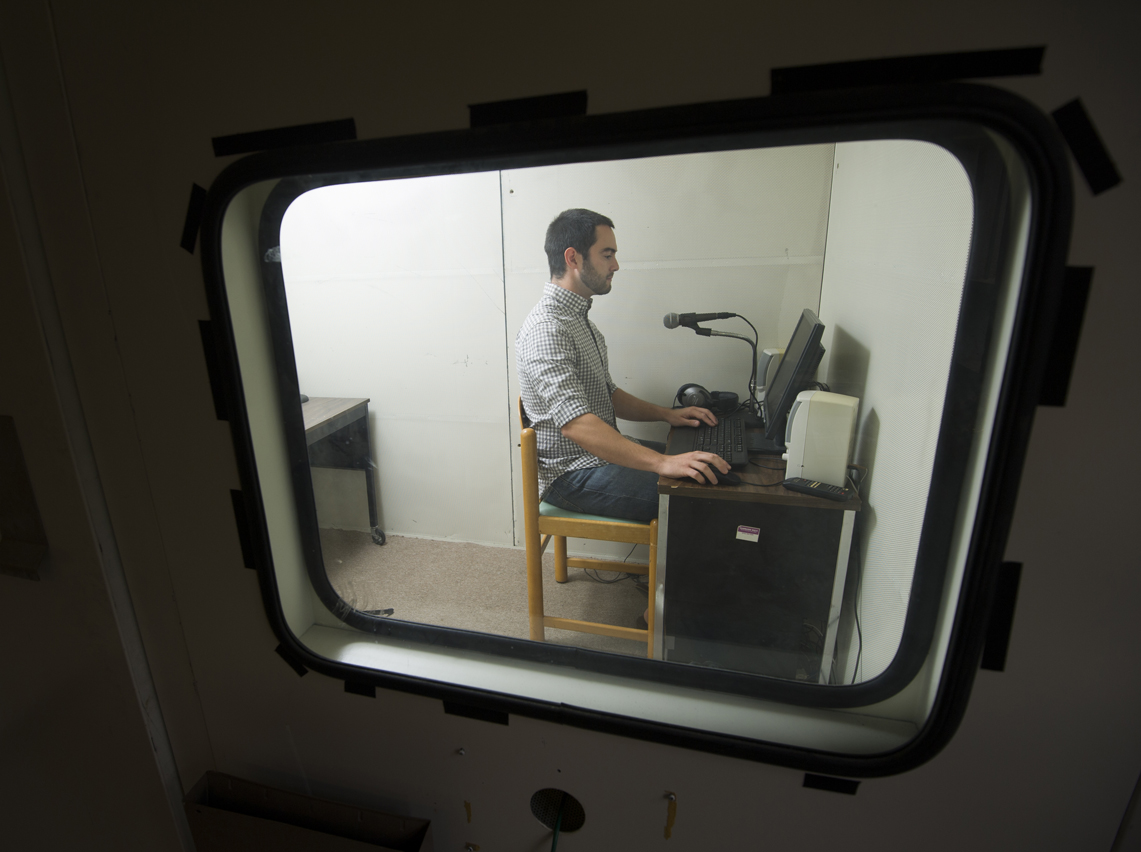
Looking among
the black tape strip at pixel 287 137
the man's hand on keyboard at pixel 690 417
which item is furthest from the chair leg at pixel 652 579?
the black tape strip at pixel 287 137

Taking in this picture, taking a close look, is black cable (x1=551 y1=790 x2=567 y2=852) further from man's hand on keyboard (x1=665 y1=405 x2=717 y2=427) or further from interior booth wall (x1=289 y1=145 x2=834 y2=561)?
man's hand on keyboard (x1=665 y1=405 x2=717 y2=427)

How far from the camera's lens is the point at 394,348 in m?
1.72

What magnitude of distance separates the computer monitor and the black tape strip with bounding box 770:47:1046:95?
2.53 feet

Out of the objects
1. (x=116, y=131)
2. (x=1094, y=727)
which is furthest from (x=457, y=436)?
(x=1094, y=727)

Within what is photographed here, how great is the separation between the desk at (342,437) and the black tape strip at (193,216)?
0.29 metres

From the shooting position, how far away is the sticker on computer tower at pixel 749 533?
1153mm

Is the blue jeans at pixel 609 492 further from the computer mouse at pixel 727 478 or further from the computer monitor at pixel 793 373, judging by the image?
the computer monitor at pixel 793 373

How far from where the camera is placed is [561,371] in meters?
1.39

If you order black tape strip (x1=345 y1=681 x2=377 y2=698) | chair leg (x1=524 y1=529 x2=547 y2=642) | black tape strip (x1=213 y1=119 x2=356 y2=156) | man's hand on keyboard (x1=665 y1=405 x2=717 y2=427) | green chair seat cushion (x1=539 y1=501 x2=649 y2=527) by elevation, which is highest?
black tape strip (x1=213 y1=119 x2=356 y2=156)

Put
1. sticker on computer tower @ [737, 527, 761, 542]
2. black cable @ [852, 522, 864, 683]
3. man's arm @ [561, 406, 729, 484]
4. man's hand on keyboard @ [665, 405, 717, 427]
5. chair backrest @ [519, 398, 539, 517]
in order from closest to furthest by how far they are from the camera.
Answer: black cable @ [852, 522, 864, 683]
sticker on computer tower @ [737, 527, 761, 542]
man's arm @ [561, 406, 729, 484]
chair backrest @ [519, 398, 539, 517]
man's hand on keyboard @ [665, 405, 717, 427]

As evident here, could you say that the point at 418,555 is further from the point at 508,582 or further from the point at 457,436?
the point at 457,436

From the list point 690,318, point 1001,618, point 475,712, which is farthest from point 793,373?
point 475,712

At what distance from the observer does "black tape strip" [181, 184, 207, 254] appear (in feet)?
2.17

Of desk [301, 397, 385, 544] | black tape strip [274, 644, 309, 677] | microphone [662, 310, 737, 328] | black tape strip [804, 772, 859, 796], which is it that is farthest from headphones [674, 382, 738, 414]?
black tape strip [274, 644, 309, 677]
